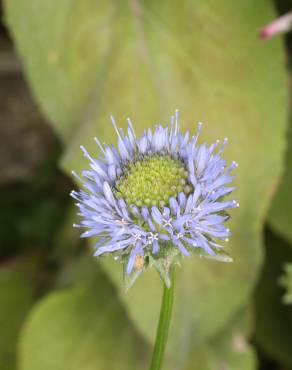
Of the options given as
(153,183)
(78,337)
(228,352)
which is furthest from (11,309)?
(153,183)

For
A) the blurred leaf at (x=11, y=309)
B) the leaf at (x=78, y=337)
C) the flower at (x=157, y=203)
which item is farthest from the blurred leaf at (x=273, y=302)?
the flower at (x=157, y=203)

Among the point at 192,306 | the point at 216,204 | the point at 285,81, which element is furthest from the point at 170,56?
the point at 216,204

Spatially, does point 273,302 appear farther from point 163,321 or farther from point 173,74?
point 163,321

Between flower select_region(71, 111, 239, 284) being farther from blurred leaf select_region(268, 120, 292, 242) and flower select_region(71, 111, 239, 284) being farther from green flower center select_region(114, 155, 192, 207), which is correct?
blurred leaf select_region(268, 120, 292, 242)

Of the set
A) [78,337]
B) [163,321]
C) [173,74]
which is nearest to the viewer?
[163,321]

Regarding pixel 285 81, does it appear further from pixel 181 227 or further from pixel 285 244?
pixel 181 227

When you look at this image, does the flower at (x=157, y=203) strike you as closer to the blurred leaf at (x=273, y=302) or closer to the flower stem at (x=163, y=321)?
the flower stem at (x=163, y=321)
